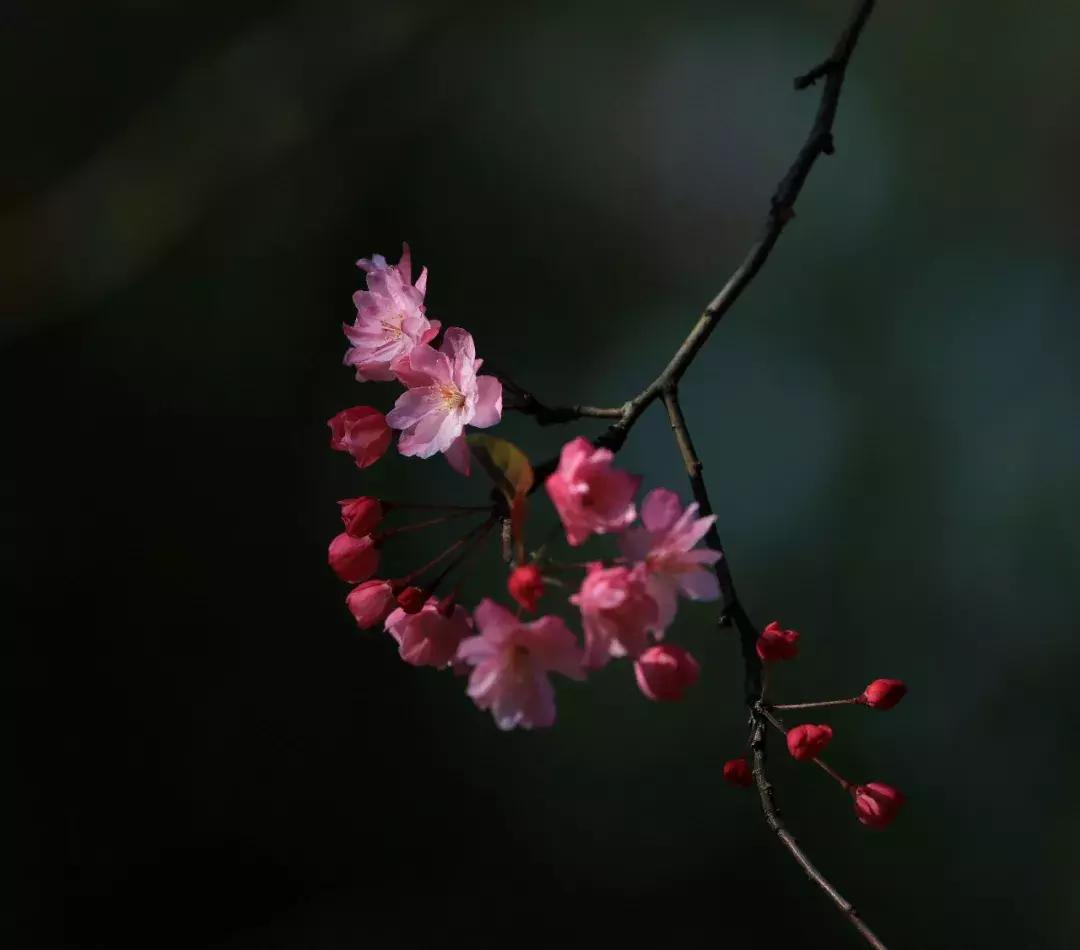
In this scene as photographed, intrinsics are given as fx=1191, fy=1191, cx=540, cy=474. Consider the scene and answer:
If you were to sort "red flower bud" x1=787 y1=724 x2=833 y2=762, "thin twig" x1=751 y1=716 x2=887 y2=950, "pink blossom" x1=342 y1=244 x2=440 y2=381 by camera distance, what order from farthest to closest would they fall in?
"pink blossom" x1=342 y1=244 x2=440 y2=381 < "red flower bud" x1=787 y1=724 x2=833 y2=762 < "thin twig" x1=751 y1=716 x2=887 y2=950

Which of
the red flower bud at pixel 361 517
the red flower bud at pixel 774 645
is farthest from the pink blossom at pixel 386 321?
the red flower bud at pixel 774 645

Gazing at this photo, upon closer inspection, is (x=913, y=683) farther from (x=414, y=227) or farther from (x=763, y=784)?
(x=763, y=784)

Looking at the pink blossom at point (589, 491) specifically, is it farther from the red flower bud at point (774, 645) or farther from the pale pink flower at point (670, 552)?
the red flower bud at point (774, 645)

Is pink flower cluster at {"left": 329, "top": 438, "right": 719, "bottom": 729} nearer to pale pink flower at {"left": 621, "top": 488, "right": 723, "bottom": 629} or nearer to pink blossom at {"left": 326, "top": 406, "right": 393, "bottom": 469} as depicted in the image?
pale pink flower at {"left": 621, "top": 488, "right": 723, "bottom": 629}

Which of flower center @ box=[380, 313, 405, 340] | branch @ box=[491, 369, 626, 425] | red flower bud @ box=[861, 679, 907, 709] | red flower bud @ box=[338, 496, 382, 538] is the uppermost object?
flower center @ box=[380, 313, 405, 340]

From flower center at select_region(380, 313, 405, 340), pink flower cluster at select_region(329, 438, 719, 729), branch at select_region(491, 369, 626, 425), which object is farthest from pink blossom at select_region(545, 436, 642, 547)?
flower center at select_region(380, 313, 405, 340)

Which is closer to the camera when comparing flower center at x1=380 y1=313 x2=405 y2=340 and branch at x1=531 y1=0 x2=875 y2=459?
branch at x1=531 y1=0 x2=875 y2=459
